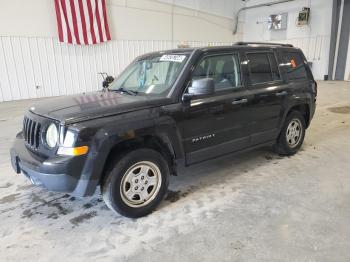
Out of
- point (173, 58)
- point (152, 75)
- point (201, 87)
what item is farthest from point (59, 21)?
point (201, 87)

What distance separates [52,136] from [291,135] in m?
3.26

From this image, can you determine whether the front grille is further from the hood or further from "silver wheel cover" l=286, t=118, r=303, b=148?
"silver wheel cover" l=286, t=118, r=303, b=148

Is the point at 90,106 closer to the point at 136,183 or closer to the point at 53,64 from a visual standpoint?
the point at 136,183

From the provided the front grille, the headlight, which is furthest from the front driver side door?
the front grille

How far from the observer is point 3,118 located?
717 centimetres

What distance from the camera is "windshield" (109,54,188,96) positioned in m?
2.95

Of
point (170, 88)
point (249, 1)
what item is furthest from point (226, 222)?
point (249, 1)

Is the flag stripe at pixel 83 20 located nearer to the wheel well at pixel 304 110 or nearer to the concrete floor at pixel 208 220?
the concrete floor at pixel 208 220

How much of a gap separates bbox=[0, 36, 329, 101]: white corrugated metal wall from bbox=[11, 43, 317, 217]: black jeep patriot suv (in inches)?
290

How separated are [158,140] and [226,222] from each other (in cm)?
97

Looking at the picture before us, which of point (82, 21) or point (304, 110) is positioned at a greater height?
point (82, 21)

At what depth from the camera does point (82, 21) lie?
33.5 feet

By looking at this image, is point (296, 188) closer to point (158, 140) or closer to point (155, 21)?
point (158, 140)

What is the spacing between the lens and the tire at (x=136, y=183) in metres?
2.47
